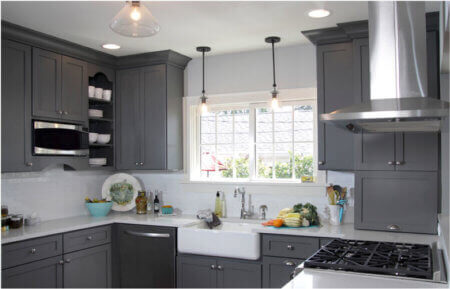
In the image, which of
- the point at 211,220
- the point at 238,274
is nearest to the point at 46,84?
the point at 211,220

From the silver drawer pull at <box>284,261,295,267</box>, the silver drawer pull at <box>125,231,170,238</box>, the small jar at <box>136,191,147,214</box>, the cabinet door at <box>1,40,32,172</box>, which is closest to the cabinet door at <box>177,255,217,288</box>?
the silver drawer pull at <box>125,231,170,238</box>

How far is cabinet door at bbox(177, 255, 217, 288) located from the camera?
3.78 metres

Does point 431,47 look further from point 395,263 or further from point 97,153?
point 97,153

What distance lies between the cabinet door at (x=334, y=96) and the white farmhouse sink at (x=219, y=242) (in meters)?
0.87

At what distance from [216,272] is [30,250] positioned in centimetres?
145

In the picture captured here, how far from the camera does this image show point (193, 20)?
11.4ft

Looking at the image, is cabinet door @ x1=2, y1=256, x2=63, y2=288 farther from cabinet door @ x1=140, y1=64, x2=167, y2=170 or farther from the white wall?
cabinet door @ x1=140, y1=64, x2=167, y2=170

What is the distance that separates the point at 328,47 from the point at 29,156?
2619 mm

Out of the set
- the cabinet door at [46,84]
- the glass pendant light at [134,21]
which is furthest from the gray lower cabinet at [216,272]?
the glass pendant light at [134,21]

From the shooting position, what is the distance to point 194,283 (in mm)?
3852

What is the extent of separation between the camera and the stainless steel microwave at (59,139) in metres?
3.78

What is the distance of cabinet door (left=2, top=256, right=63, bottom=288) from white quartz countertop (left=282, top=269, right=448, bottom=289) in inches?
85.0

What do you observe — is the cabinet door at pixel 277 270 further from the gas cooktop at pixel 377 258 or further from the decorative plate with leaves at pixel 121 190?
the decorative plate with leaves at pixel 121 190

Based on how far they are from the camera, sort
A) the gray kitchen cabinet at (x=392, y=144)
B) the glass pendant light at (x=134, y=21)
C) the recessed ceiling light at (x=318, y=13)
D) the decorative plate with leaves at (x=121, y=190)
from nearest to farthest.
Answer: the glass pendant light at (x=134, y=21) → the recessed ceiling light at (x=318, y=13) → the gray kitchen cabinet at (x=392, y=144) → the decorative plate with leaves at (x=121, y=190)
